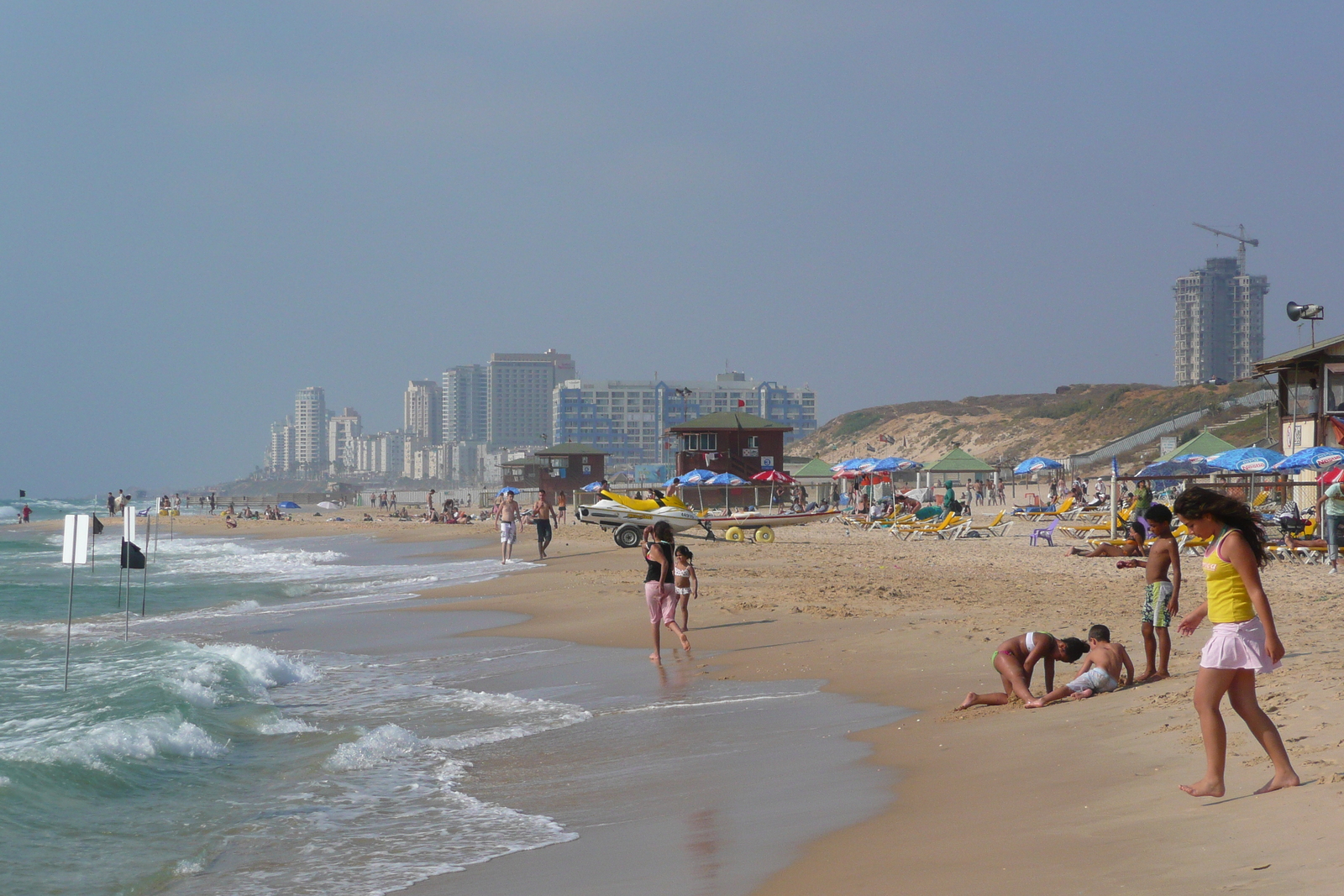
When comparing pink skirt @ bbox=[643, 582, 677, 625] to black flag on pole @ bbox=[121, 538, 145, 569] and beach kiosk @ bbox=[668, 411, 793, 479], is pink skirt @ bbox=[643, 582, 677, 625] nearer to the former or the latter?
black flag on pole @ bbox=[121, 538, 145, 569]

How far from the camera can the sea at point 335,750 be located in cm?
561

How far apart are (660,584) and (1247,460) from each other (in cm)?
1724

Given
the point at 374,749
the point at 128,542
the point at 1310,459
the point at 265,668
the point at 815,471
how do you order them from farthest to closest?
1. the point at 815,471
2. the point at 1310,459
3. the point at 128,542
4. the point at 265,668
5. the point at 374,749

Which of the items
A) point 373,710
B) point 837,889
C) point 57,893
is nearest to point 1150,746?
point 837,889

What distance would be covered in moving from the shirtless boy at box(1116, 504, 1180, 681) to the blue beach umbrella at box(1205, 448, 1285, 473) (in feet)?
56.1

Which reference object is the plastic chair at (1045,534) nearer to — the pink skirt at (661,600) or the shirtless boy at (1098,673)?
the pink skirt at (661,600)

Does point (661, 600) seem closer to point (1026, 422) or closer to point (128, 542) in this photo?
point (128, 542)

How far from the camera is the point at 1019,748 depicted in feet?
20.6

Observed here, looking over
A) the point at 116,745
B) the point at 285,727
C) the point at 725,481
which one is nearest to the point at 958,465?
the point at 725,481

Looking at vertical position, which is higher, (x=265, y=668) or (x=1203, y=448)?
(x=1203, y=448)

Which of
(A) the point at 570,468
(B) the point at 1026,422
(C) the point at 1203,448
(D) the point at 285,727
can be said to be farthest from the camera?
(B) the point at 1026,422

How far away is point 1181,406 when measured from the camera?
7369 cm

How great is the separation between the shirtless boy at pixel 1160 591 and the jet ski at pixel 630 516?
19160mm

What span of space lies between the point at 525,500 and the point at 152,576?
60.0 meters
